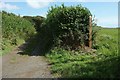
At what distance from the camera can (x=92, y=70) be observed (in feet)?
32.4

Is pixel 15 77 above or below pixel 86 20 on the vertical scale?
below

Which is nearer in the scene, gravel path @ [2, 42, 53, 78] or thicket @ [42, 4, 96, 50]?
gravel path @ [2, 42, 53, 78]

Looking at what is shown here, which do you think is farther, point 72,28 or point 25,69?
point 72,28

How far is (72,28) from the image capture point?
16750 mm

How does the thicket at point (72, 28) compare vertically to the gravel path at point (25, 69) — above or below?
above

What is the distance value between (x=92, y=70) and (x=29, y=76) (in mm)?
2383

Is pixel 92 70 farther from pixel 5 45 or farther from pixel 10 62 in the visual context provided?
pixel 5 45

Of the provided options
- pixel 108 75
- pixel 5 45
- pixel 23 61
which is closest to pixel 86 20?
pixel 23 61

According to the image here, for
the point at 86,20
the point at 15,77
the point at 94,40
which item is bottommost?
the point at 15,77

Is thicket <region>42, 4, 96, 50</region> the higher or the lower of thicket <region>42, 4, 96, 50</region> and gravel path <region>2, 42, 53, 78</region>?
the higher

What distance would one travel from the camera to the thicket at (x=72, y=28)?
1667 centimetres

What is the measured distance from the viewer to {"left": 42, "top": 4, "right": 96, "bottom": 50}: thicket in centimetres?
1667

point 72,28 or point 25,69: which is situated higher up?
point 72,28

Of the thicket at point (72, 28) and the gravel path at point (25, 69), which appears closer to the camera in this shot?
the gravel path at point (25, 69)
